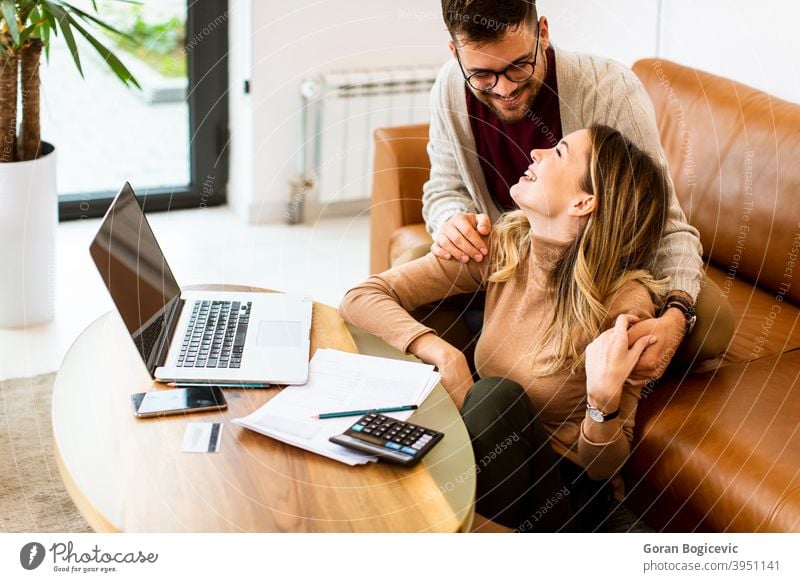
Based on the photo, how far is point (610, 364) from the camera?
158cm

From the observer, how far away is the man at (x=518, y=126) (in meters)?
1.73

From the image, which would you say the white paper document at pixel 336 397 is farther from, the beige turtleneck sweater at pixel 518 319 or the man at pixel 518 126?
the man at pixel 518 126

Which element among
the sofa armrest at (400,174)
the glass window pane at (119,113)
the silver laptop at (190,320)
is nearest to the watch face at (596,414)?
the silver laptop at (190,320)

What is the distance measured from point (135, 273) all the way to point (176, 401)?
0.83 feet

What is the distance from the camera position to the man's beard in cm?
187

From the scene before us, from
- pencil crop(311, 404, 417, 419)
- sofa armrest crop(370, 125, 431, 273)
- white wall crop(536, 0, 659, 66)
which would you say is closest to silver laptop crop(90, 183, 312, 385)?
pencil crop(311, 404, 417, 419)

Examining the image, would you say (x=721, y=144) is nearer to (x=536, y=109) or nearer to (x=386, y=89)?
(x=536, y=109)

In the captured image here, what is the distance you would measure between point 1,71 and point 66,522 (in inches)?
47.1

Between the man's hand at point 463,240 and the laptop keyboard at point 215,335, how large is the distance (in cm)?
37

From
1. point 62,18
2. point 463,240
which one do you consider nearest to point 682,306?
point 463,240

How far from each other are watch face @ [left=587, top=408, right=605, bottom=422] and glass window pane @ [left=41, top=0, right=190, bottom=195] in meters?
2.26

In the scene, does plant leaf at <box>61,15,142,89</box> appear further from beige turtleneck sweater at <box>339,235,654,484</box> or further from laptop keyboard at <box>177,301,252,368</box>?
beige turtleneck sweater at <box>339,235,654,484</box>

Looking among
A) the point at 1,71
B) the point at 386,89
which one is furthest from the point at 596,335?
the point at 386,89

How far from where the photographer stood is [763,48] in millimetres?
2592
